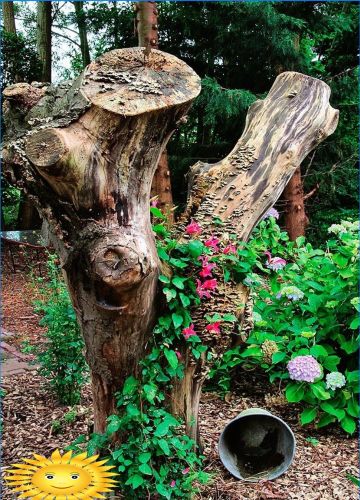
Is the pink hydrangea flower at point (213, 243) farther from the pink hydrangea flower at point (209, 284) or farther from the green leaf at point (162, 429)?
the green leaf at point (162, 429)

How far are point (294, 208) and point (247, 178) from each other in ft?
14.3

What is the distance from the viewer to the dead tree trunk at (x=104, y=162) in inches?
68.9

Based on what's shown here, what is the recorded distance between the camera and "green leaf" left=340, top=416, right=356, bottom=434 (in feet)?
10.2

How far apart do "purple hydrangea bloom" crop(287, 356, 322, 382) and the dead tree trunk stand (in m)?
1.29

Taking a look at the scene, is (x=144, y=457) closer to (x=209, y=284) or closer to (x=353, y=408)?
(x=209, y=284)

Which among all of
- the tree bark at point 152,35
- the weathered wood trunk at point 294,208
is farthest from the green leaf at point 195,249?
the weathered wood trunk at point 294,208

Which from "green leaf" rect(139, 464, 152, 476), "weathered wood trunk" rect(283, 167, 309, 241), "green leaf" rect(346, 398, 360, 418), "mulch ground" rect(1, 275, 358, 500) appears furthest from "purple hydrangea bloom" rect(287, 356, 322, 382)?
"weathered wood trunk" rect(283, 167, 309, 241)

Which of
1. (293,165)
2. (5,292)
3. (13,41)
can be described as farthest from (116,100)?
(13,41)

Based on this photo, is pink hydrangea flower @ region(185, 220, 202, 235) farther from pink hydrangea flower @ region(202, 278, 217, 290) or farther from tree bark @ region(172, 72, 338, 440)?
pink hydrangea flower @ region(202, 278, 217, 290)

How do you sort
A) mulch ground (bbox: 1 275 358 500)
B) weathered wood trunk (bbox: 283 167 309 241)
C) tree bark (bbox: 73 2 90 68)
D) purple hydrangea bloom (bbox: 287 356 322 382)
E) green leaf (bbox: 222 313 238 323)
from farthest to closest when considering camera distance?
tree bark (bbox: 73 2 90 68), weathered wood trunk (bbox: 283 167 309 241), purple hydrangea bloom (bbox: 287 356 322 382), mulch ground (bbox: 1 275 358 500), green leaf (bbox: 222 313 238 323)

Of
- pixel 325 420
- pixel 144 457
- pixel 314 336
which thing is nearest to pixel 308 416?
pixel 325 420

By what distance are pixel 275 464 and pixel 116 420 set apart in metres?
1.14

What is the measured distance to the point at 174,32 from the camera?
306 inches

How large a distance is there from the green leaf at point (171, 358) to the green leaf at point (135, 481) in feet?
1.53
